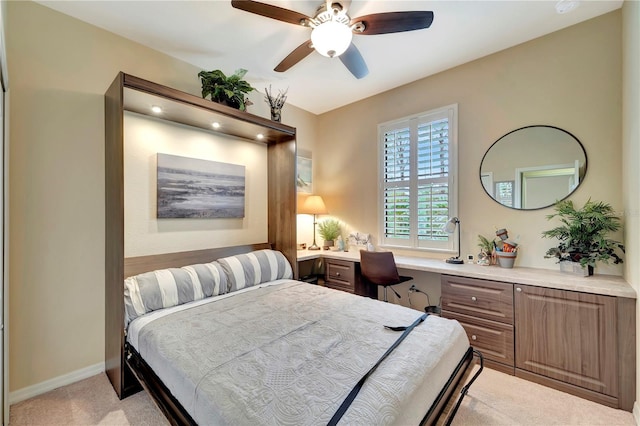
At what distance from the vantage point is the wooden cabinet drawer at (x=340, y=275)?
3.26 metres

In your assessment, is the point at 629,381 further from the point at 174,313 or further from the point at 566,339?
the point at 174,313

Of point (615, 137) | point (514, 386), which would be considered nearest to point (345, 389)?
point (514, 386)

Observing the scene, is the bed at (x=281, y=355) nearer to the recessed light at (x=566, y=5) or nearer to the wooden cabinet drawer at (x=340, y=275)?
the wooden cabinet drawer at (x=340, y=275)

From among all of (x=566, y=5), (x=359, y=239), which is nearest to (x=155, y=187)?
(x=359, y=239)

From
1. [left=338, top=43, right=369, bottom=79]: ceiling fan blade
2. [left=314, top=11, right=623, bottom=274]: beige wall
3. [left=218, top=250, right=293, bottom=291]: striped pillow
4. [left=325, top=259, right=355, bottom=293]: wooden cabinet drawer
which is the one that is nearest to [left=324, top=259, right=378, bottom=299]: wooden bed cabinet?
[left=325, top=259, right=355, bottom=293]: wooden cabinet drawer

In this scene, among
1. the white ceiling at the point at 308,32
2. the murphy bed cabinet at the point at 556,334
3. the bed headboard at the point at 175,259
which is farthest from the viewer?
the bed headboard at the point at 175,259

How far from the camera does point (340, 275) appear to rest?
11.1ft

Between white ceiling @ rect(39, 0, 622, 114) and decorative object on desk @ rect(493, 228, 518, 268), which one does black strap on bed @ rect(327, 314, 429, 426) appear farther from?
white ceiling @ rect(39, 0, 622, 114)

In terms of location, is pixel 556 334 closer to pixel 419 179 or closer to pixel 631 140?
pixel 631 140

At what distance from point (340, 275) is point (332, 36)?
2.56 metres

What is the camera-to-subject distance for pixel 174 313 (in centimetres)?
197

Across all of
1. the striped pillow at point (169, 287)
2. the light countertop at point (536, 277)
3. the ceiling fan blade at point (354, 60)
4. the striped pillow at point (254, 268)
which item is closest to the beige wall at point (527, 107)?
the light countertop at point (536, 277)

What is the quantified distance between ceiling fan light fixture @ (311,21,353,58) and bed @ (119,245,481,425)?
6.19ft

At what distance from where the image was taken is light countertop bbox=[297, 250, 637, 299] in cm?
186
